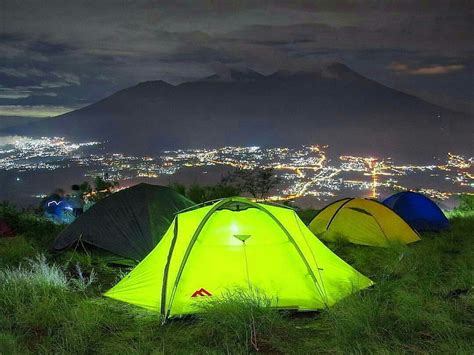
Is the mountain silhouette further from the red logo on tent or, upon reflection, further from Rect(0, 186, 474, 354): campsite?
the red logo on tent

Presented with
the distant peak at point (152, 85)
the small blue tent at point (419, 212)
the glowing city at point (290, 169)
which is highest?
the distant peak at point (152, 85)

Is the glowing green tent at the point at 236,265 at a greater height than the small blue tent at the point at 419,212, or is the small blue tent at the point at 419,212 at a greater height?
the glowing green tent at the point at 236,265

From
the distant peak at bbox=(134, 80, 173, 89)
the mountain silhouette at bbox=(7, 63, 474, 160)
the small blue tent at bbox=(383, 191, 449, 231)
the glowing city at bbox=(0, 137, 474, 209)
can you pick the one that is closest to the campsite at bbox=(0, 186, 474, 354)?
the small blue tent at bbox=(383, 191, 449, 231)

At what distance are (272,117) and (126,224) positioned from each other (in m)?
101

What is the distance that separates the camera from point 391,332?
521 cm

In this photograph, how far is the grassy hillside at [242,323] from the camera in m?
5.11

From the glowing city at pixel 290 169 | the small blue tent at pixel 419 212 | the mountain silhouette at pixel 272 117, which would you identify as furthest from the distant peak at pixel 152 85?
the small blue tent at pixel 419 212

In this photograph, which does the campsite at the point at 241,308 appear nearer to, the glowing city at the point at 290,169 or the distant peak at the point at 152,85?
the glowing city at the point at 290,169

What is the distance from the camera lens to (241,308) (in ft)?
18.5

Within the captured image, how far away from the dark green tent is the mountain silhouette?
45.8 m

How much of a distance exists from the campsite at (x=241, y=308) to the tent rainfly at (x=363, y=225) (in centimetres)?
230

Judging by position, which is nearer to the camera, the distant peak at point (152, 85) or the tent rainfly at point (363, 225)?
the tent rainfly at point (363, 225)

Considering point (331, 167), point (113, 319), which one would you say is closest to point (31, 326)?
point (113, 319)

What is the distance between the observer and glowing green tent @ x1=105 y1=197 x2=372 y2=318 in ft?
21.3
